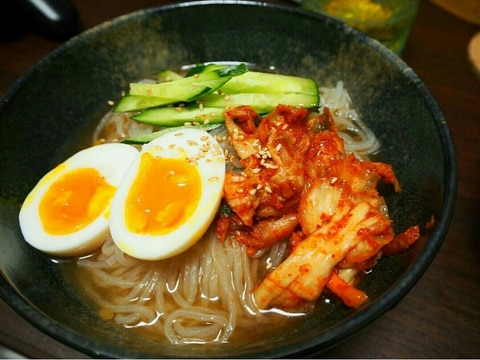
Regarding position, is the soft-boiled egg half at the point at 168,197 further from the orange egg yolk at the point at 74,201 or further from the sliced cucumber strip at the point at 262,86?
the sliced cucumber strip at the point at 262,86

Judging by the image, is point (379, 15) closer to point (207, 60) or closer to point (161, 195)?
point (207, 60)

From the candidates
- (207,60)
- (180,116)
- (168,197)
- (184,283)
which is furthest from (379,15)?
(184,283)

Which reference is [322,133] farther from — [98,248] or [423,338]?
[98,248]

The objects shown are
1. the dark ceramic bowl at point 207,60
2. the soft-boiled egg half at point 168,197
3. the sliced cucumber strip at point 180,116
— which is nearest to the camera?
the dark ceramic bowl at point 207,60

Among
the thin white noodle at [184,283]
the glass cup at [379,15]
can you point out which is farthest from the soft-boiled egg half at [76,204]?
the glass cup at [379,15]

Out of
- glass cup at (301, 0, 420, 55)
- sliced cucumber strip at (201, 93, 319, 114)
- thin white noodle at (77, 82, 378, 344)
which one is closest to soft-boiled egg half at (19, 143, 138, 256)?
thin white noodle at (77, 82, 378, 344)

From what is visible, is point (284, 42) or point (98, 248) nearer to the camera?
point (98, 248)

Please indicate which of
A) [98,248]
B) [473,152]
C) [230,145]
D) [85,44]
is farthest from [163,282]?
[473,152]
